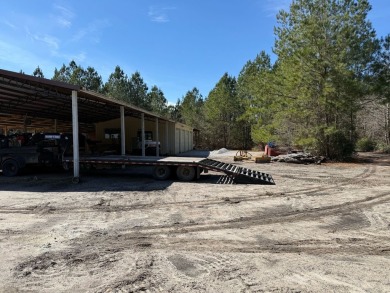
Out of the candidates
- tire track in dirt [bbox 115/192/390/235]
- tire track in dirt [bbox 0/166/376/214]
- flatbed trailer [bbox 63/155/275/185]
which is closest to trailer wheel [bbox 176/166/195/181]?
flatbed trailer [bbox 63/155/275/185]

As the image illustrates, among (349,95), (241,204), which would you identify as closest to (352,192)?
(241,204)

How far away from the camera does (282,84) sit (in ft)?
88.6

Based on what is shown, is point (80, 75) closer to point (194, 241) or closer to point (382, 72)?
point (382, 72)

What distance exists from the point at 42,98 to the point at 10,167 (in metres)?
5.52

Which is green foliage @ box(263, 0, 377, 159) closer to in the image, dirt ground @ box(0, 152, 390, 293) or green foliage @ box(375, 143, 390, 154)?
green foliage @ box(375, 143, 390, 154)

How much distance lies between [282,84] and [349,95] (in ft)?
17.4

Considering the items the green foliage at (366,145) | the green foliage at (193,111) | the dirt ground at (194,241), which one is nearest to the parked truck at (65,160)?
the dirt ground at (194,241)

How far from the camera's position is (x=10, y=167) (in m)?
16.1

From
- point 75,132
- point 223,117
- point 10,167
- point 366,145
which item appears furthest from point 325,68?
point 223,117

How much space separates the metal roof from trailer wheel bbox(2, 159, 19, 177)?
143 inches

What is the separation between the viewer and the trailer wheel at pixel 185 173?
1475 cm

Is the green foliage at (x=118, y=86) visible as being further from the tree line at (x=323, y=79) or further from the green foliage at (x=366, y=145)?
the green foliage at (x=366, y=145)

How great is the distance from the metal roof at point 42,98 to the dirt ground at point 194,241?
4.72 meters

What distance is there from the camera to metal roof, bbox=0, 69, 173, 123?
46.3ft
